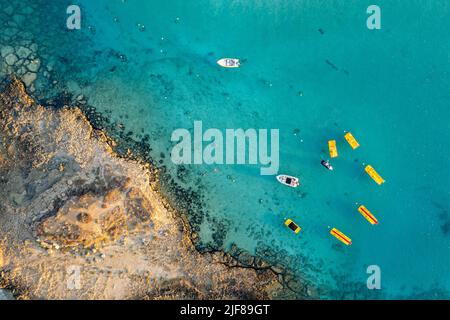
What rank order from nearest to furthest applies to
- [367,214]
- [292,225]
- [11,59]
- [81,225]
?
[81,225] < [11,59] < [292,225] < [367,214]

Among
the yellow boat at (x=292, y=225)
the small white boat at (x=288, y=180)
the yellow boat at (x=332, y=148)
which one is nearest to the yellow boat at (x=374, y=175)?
the yellow boat at (x=332, y=148)

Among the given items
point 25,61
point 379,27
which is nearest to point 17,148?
point 25,61

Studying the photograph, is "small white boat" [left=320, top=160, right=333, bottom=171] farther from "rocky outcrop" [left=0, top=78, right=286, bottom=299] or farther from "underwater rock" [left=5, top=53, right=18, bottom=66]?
"underwater rock" [left=5, top=53, right=18, bottom=66]

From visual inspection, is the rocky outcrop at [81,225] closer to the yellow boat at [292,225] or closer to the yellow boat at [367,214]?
the yellow boat at [292,225]

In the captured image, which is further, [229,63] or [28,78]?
[229,63]

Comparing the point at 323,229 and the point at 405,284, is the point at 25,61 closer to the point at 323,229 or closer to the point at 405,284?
the point at 323,229

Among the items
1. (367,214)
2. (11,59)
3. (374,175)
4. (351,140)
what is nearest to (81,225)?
(11,59)

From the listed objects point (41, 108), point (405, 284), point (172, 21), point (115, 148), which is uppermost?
point (172, 21)

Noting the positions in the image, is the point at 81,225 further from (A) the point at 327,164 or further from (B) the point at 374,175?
(B) the point at 374,175
